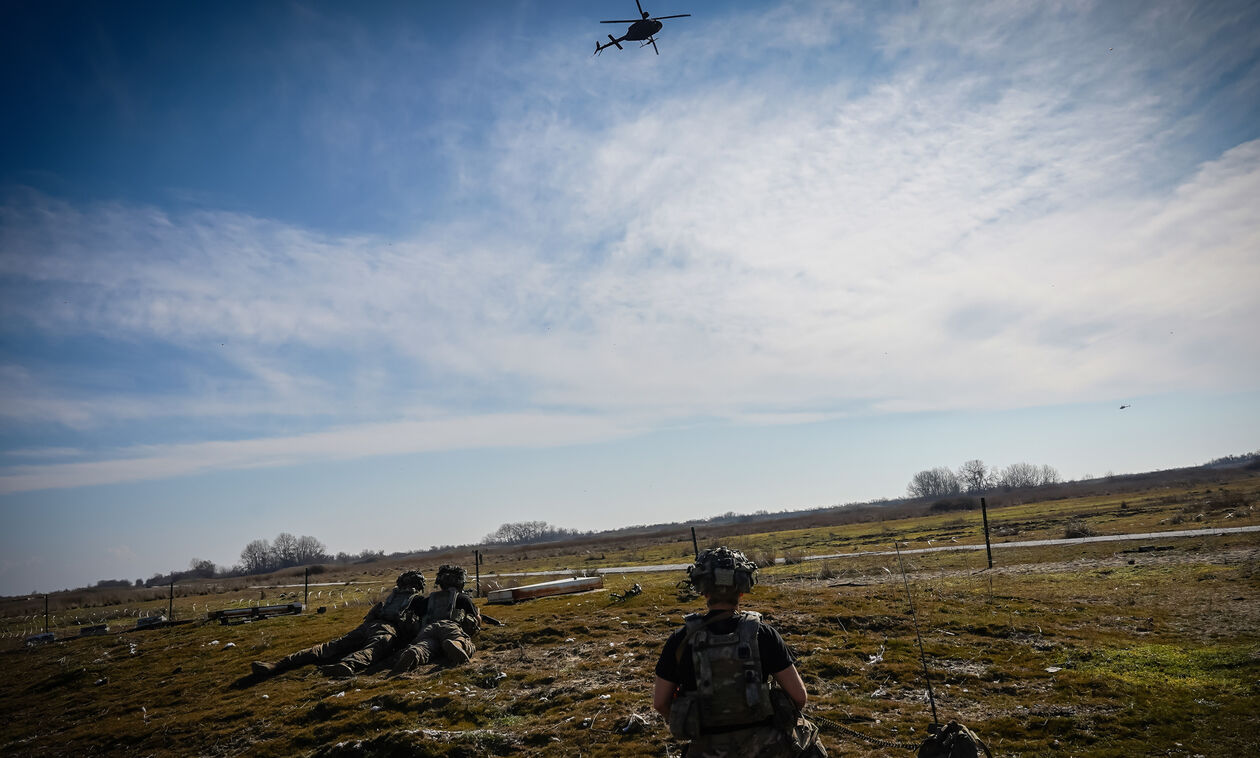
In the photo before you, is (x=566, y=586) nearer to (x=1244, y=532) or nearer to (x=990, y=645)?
(x=990, y=645)

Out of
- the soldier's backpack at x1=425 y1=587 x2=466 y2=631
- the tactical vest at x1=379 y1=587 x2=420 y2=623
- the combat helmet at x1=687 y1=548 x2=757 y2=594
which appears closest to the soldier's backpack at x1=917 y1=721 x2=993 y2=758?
the combat helmet at x1=687 y1=548 x2=757 y2=594

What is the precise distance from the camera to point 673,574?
35.3 metres

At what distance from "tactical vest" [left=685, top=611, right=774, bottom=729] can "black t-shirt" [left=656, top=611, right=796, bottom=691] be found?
0.06 meters

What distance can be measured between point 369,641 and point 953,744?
15113 mm

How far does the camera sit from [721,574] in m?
5.71

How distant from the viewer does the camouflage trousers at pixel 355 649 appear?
15.9 m

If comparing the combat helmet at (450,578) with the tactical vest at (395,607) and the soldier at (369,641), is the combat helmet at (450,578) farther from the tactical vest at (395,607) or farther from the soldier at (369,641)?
the tactical vest at (395,607)

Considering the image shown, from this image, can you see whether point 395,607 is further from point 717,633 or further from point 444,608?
point 717,633

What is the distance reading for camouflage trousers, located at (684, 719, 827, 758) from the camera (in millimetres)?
5559

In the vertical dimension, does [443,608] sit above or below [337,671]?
above

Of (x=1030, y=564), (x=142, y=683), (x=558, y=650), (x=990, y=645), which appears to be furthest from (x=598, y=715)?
(x=1030, y=564)

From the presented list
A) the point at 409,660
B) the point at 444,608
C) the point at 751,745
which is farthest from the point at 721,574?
the point at 444,608

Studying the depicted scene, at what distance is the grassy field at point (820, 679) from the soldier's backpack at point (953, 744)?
263 cm

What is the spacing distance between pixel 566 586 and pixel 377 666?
11.9 meters
